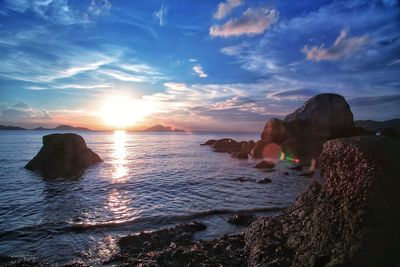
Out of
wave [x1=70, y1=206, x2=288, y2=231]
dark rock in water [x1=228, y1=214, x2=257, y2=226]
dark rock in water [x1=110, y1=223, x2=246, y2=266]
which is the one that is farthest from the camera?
wave [x1=70, y1=206, x2=288, y2=231]

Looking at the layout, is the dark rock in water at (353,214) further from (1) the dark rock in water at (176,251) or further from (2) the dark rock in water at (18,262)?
(2) the dark rock in water at (18,262)

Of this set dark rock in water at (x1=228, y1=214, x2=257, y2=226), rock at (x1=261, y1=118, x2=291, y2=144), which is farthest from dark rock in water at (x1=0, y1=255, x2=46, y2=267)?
rock at (x1=261, y1=118, x2=291, y2=144)

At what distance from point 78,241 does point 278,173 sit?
70.0 feet

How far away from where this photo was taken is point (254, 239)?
823 cm

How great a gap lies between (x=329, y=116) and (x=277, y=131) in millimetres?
7976

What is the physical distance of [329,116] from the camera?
125ft

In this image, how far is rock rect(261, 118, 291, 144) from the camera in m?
41.1

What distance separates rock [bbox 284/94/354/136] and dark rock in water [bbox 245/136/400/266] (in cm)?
3535

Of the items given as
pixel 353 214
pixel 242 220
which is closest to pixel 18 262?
pixel 242 220

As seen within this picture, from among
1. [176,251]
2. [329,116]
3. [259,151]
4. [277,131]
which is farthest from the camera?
[259,151]

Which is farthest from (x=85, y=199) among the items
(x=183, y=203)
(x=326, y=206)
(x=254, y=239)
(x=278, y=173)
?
(x=278, y=173)

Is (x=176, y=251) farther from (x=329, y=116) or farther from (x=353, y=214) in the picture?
(x=329, y=116)

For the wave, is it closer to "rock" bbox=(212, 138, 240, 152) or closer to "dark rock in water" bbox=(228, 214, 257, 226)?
"dark rock in water" bbox=(228, 214, 257, 226)

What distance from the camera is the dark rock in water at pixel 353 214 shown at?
14.9 feet
